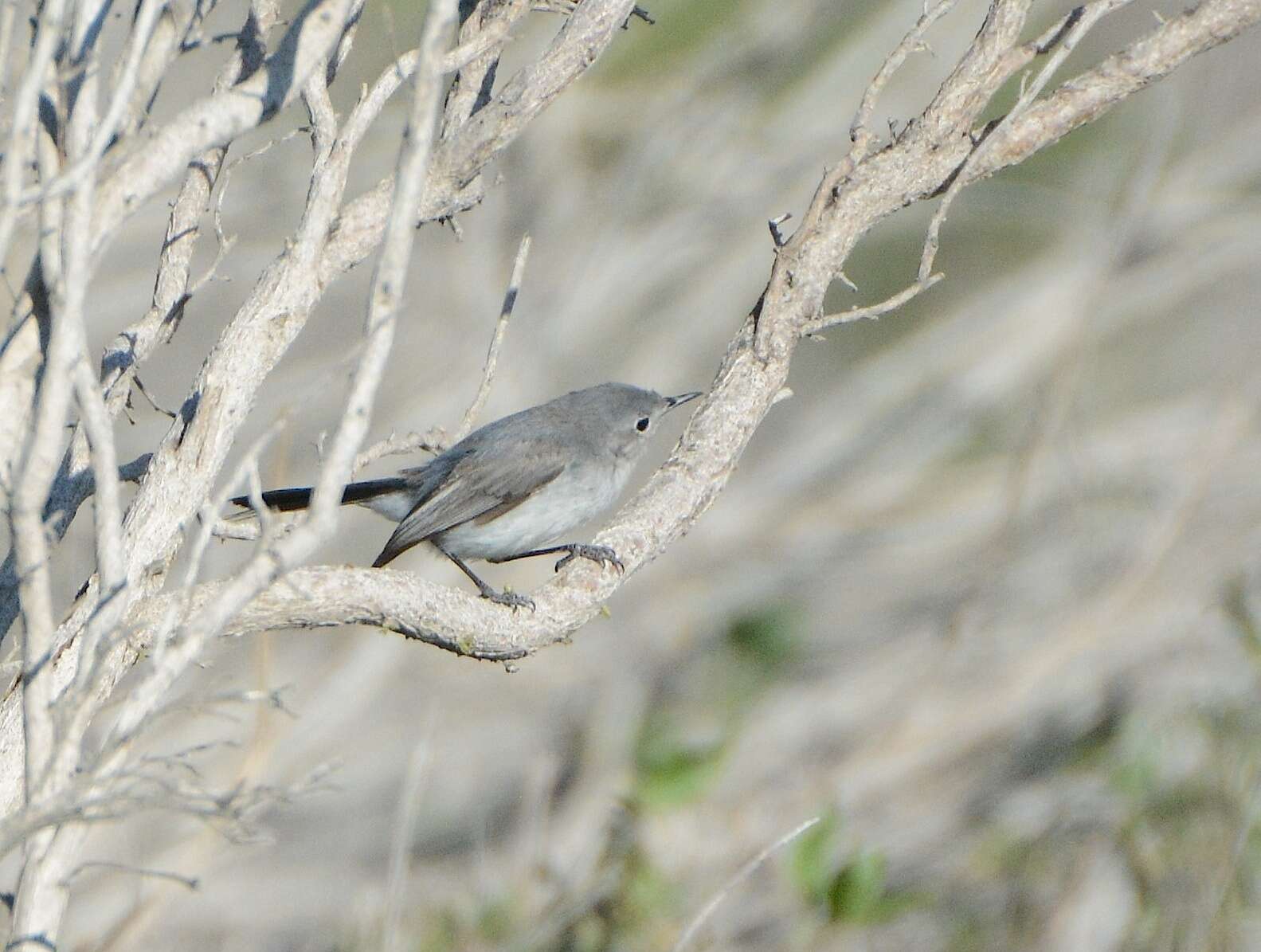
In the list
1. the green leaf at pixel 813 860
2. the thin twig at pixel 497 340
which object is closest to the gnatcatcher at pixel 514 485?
the thin twig at pixel 497 340

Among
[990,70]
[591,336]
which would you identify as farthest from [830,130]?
[990,70]

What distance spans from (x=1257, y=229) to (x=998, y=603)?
3.26 metres

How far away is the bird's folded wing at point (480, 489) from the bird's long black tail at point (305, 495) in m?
0.13

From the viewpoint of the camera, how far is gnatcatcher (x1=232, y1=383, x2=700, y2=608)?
4309 mm

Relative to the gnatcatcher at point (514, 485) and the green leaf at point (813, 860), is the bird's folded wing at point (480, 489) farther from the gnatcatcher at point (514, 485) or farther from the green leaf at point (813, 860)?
the green leaf at point (813, 860)

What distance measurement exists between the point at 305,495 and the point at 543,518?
814mm

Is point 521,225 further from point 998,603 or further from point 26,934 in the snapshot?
point 26,934

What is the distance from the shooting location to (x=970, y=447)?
385 inches

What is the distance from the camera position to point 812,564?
9.26 meters

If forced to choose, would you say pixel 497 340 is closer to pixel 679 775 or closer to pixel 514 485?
pixel 514 485

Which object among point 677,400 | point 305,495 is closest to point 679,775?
point 677,400

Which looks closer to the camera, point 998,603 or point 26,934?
point 26,934

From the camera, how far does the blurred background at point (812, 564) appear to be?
620 cm

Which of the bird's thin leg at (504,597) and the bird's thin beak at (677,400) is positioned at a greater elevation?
the bird's thin beak at (677,400)
